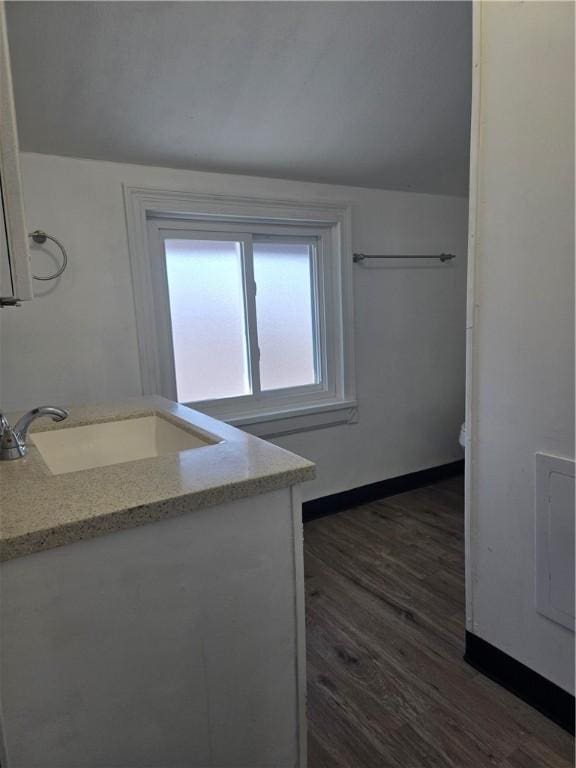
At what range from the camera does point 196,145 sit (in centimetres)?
198

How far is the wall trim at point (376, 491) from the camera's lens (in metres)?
2.73

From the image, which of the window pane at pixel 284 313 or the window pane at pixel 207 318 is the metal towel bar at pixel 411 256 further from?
the window pane at pixel 207 318

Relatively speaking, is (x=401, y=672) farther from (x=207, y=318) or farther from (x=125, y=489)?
(x=207, y=318)

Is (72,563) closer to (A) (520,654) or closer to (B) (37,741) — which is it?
(B) (37,741)

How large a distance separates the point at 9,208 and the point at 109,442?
0.79 meters

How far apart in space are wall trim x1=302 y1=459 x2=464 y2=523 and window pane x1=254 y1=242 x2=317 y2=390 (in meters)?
0.71

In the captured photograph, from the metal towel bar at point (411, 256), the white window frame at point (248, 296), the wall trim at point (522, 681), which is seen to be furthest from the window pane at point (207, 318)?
the wall trim at point (522, 681)

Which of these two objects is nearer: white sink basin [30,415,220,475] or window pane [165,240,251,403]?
Result: white sink basin [30,415,220,475]

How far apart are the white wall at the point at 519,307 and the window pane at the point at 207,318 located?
4.34 ft

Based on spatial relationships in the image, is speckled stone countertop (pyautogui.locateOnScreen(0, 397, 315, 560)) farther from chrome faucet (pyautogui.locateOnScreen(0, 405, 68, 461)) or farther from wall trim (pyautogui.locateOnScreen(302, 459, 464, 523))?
wall trim (pyautogui.locateOnScreen(302, 459, 464, 523))

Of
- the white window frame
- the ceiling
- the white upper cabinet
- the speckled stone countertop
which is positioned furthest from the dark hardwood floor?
the ceiling

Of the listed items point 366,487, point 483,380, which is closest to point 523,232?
point 483,380

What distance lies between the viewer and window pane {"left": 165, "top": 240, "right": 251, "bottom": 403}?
2.31 metres

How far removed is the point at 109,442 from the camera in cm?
159
